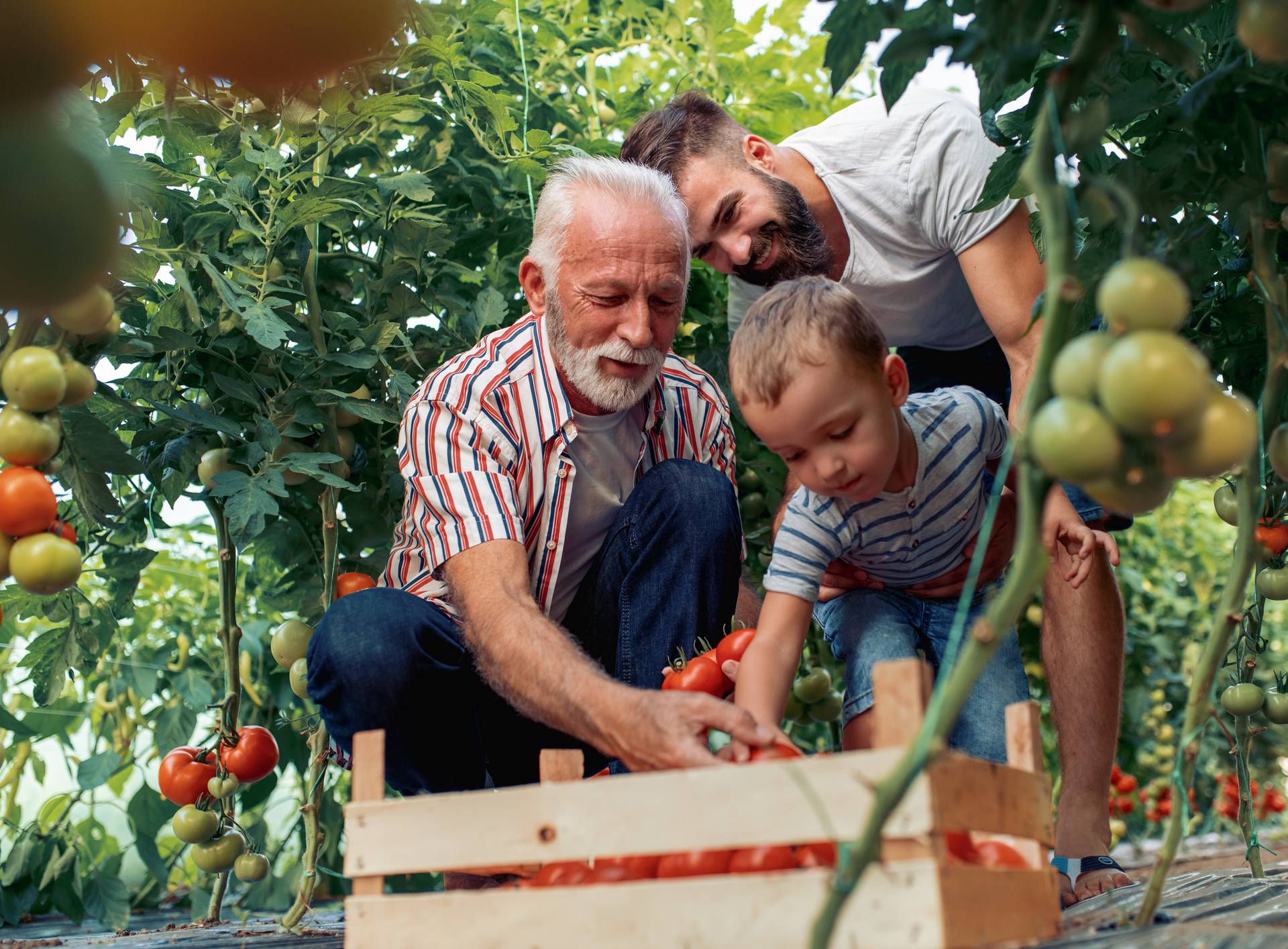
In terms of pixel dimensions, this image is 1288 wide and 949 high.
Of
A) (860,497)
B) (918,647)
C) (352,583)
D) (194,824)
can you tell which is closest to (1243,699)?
(918,647)

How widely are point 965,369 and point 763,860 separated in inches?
63.3

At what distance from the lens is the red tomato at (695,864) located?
1052mm

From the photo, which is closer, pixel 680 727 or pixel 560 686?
pixel 680 727

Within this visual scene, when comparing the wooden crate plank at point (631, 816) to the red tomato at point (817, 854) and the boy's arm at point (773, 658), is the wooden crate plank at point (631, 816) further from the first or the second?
the boy's arm at point (773, 658)

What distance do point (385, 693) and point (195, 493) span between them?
29.2 inches

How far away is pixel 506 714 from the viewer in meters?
1.97

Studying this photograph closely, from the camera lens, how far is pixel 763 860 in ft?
3.37

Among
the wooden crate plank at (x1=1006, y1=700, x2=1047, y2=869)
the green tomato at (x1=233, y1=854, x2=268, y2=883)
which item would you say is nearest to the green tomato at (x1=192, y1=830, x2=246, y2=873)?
the green tomato at (x1=233, y1=854, x2=268, y2=883)

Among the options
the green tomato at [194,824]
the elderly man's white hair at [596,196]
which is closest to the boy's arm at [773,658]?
the elderly man's white hair at [596,196]

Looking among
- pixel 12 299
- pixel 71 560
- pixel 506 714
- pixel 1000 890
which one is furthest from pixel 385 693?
pixel 12 299

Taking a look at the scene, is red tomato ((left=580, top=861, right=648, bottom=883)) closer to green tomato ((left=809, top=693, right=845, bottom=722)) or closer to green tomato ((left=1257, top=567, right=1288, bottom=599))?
green tomato ((left=1257, top=567, right=1288, bottom=599))

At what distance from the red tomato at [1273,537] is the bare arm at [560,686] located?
85 centimetres

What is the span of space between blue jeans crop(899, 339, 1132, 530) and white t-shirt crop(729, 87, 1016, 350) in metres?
0.04

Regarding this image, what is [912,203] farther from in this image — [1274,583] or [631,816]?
[631,816]
